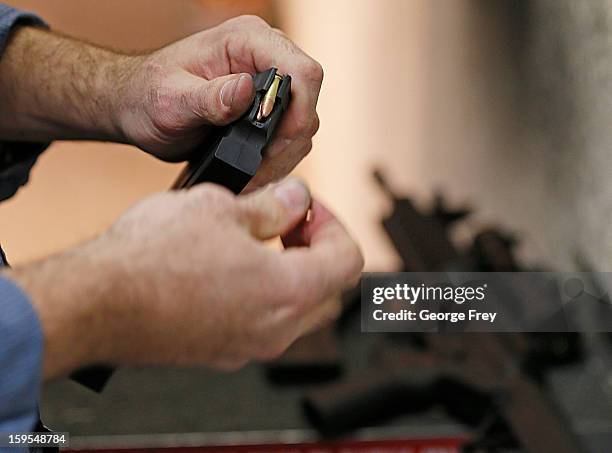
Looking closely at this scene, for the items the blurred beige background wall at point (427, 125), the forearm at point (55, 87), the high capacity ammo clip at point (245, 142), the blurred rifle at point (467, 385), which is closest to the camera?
the high capacity ammo clip at point (245, 142)

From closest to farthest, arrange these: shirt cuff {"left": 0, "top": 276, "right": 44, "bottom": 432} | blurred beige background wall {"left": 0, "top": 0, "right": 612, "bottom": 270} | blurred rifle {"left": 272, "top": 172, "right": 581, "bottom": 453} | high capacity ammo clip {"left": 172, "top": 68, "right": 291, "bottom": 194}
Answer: shirt cuff {"left": 0, "top": 276, "right": 44, "bottom": 432} → high capacity ammo clip {"left": 172, "top": 68, "right": 291, "bottom": 194} → blurred rifle {"left": 272, "top": 172, "right": 581, "bottom": 453} → blurred beige background wall {"left": 0, "top": 0, "right": 612, "bottom": 270}

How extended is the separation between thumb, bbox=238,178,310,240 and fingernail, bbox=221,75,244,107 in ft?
0.20

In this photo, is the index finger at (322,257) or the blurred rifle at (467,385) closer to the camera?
the index finger at (322,257)

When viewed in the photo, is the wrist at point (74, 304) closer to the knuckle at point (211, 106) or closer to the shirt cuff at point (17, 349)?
A: the shirt cuff at point (17, 349)

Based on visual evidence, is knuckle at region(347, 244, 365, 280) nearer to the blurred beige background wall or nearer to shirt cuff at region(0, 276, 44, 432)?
Answer: shirt cuff at region(0, 276, 44, 432)

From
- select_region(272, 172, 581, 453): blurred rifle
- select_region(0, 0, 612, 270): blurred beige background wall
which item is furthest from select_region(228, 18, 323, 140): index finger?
select_region(0, 0, 612, 270): blurred beige background wall

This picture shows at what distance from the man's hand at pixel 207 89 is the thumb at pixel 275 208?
8 cm

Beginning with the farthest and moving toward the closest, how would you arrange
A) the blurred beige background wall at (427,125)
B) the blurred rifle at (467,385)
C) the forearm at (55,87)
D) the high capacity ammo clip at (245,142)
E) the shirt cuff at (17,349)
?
1. the blurred beige background wall at (427,125)
2. the blurred rifle at (467,385)
3. the forearm at (55,87)
4. the high capacity ammo clip at (245,142)
5. the shirt cuff at (17,349)

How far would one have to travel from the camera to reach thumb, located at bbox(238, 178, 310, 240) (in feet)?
1.07

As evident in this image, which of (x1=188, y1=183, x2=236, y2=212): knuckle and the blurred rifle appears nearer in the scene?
(x1=188, y1=183, x2=236, y2=212): knuckle

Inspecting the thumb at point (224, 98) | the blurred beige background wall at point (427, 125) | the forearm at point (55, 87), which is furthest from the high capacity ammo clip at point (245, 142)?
the blurred beige background wall at point (427, 125)

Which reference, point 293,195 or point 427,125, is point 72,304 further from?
point 427,125

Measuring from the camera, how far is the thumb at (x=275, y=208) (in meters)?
0.33

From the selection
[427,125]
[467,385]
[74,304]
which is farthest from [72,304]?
[427,125]
